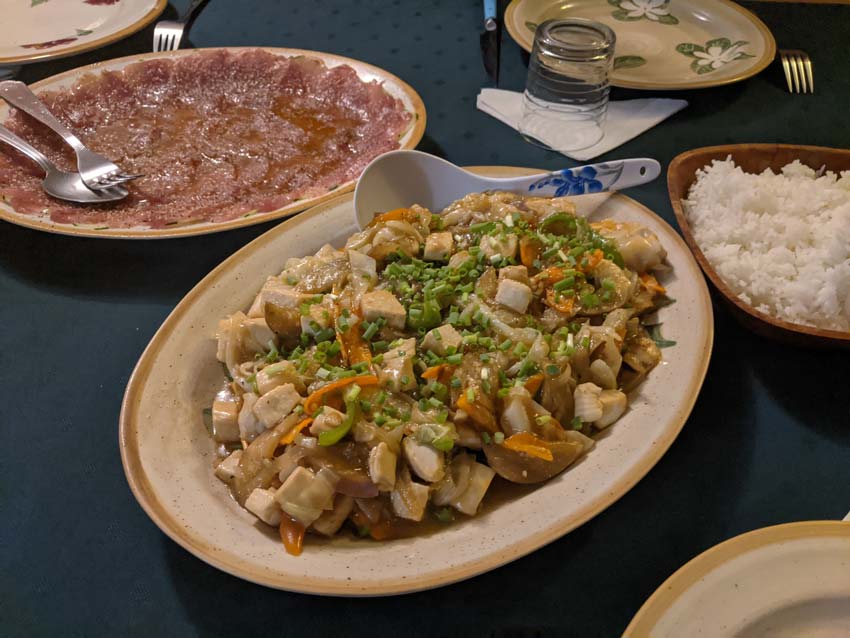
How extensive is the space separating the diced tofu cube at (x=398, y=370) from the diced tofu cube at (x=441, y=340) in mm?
42

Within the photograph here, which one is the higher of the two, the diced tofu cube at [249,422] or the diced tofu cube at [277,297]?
the diced tofu cube at [277,297]

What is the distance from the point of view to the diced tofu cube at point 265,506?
44.9 inches

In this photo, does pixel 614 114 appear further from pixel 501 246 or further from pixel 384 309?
pixel 384 309

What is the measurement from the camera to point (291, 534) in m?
1.13

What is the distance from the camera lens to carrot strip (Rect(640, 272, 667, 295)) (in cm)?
147

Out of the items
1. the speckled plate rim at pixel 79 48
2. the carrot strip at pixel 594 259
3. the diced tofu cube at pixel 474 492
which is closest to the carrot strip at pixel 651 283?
the carrot strip at pixel 594 259

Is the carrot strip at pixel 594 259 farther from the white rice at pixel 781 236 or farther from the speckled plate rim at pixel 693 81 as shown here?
the speckled plate rim at pixel 693 81

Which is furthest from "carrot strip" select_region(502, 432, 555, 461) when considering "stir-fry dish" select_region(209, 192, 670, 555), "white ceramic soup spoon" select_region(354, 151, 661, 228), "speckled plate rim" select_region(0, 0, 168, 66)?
"speckled plate rim" select_region(0, 0, 168, 66)

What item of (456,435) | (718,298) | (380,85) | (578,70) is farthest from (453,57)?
(456,435)

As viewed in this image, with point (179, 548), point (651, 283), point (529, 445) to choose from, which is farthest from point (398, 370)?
point (651, 283)

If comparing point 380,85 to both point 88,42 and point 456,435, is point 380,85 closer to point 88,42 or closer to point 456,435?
point 88,42

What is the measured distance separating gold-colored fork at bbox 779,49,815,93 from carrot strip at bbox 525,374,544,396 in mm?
2078

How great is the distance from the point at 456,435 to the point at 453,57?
6.93 ft

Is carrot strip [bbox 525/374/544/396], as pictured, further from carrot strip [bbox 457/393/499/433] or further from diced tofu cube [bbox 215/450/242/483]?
diced tofu cube [bbox 215/450/242/483]
